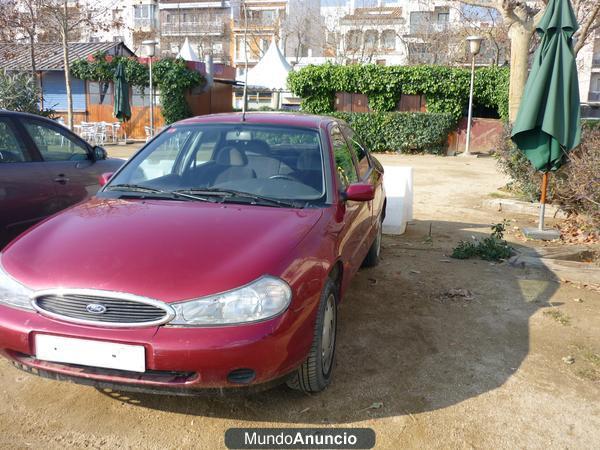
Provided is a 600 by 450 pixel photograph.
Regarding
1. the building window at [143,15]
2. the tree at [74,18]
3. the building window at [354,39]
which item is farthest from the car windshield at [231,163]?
the building window at [143,15]

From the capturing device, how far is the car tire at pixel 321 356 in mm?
2898

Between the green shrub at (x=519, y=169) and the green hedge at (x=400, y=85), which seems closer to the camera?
the green shrub at (x=519, y=169)

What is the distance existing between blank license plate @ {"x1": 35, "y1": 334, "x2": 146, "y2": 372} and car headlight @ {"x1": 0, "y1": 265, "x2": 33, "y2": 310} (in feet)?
0.62

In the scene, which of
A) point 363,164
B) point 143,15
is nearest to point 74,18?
point 363,164

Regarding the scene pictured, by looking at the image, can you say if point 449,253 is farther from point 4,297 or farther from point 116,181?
point 4,297

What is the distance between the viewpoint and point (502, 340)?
3.92 metres

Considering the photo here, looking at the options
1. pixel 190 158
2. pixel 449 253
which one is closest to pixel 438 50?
pixel 449 253

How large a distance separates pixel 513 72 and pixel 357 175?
9.33m

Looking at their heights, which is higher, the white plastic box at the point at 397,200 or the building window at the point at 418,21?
the building window at the point at 418,21

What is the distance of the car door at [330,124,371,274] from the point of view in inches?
143

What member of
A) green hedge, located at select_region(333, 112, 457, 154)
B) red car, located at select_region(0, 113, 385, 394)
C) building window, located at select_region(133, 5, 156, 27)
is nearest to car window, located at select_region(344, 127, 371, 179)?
red car, located at select_region(0, 113, 385, 394)

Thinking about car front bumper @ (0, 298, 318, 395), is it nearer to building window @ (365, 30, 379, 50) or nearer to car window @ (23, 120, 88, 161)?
car window @ (23, 120, 88, 161)

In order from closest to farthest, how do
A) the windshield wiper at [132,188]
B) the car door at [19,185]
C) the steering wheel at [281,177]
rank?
the windshield wiper at [132,188]
the steering wheel at [281,177]
the car door at [19,185]

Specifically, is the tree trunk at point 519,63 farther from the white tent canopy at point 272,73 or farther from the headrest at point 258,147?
the white tent canopy at point 272,73
